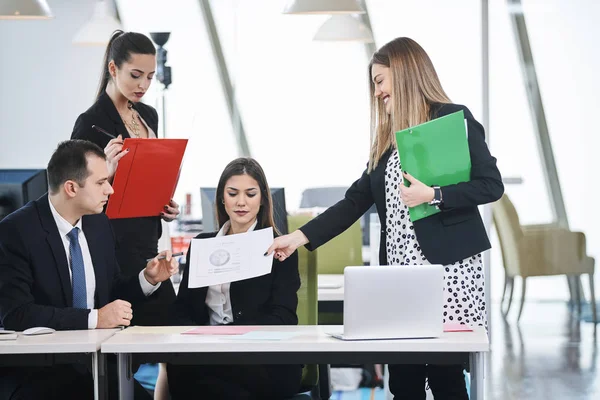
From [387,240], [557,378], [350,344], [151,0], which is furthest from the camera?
[151,0]

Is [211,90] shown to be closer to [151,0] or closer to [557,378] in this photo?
[151,0]

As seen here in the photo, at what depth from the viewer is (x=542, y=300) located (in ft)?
18.4

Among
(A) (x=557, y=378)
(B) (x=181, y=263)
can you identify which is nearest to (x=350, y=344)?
(B) (x=181, y=263)

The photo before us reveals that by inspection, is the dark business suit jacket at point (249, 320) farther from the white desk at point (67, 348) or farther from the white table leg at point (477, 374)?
the white table leg at point (477, 374)

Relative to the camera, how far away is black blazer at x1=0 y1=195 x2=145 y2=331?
2.79 metres

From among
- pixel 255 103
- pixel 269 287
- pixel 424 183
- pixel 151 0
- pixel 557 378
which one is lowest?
pixel 557 378

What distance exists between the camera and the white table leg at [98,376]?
2543 mm

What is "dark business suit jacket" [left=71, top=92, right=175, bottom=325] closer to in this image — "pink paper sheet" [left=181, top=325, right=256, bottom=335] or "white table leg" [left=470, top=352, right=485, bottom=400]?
"pink paper sheet" [left=181, top=325, right=256, bottom=335]

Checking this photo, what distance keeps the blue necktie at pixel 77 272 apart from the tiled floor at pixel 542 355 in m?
2.64

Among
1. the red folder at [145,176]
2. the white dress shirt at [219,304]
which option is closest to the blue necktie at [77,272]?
the red folder at [145,176]

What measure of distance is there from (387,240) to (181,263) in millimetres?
1916

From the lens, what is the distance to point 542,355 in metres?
5.66

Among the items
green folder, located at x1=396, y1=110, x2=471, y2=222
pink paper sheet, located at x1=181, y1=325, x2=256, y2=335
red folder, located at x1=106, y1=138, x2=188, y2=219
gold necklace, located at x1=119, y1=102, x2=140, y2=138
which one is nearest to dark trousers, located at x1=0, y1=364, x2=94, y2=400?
pink paper sheet, located at x1=181, y1=325, x2=256, y2=335

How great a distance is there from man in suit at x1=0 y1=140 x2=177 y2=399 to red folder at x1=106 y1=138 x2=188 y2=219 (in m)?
0.12
